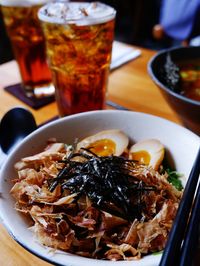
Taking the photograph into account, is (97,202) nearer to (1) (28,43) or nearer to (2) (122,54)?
(1) (28,43)

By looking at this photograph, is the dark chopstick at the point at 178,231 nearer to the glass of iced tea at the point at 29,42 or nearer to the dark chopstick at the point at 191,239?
the dark chopstick at the point at 191,239

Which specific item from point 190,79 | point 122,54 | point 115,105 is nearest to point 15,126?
point 115,105

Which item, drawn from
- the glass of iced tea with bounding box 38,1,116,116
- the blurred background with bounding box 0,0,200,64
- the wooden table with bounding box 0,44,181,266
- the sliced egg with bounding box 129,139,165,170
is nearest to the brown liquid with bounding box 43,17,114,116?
the glass of iced tea with bounding box 38,1,116,116

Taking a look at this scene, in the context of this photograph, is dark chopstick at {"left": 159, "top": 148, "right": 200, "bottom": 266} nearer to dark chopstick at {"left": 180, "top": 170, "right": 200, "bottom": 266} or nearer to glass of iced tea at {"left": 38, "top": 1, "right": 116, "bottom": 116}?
dark chopstick at {"left": 180, "top": 170, "right": 200, "bottom": 266}

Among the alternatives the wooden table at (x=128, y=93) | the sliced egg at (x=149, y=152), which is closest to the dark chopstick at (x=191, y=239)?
the sliced egg at (x=149, y=152)

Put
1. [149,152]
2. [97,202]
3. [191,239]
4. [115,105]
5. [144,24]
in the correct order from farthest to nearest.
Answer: [144,24] < [115,105] < [149,152] < [97,202] < [191,239]

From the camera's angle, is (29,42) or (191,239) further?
(29,42)
